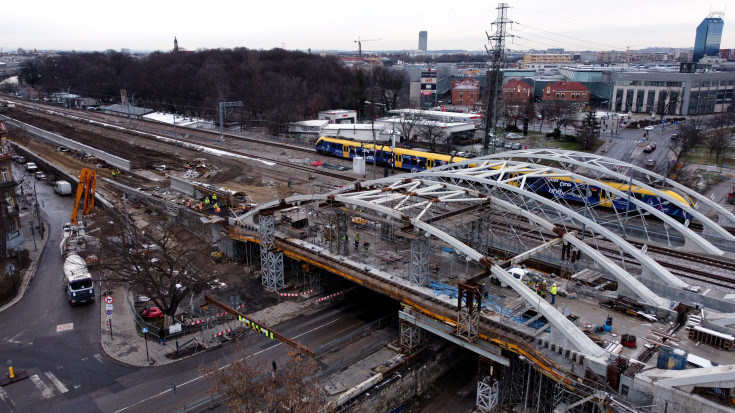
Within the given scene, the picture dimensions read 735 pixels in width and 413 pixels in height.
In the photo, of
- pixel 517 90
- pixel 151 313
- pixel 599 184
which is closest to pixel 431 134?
pixel 599 184

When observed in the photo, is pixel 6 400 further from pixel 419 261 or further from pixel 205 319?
pixel 419 261

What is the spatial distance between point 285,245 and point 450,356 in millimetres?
11544

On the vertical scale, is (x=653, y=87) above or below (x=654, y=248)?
above

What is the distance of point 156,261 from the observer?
30469mm

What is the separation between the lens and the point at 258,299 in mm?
28219

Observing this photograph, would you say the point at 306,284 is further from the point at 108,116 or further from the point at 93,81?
the point at 93,81

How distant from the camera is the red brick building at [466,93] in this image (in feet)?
371

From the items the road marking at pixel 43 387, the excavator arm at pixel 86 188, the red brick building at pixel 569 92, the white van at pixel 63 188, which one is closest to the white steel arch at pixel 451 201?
the road marking at pixel 43 387

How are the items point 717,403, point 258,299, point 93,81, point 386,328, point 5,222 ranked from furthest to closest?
point 93,81 → point 5,222 → point 258,299 → point 386,328 → point 717,403

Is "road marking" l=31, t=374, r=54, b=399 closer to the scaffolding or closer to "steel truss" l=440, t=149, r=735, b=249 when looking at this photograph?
the scaffolding

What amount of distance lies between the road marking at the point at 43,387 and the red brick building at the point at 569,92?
341 feet

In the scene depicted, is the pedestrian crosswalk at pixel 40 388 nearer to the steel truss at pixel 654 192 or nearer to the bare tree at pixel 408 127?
the steel truss at pixel 654 192

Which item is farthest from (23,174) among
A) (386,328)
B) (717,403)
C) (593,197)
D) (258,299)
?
(717,403)

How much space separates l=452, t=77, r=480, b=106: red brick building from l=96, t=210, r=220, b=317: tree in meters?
86.6
